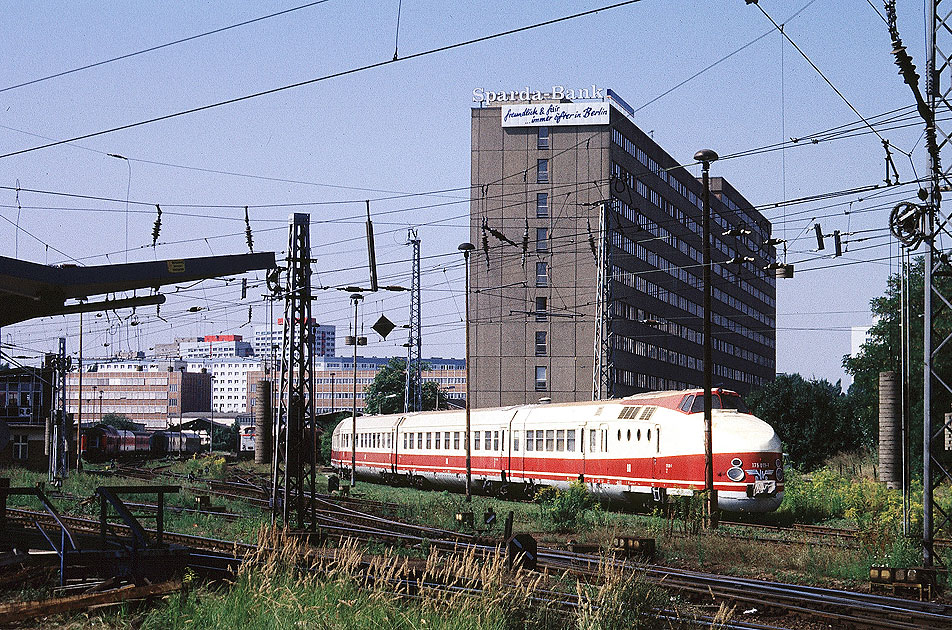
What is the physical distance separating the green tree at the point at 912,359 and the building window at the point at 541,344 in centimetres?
2456

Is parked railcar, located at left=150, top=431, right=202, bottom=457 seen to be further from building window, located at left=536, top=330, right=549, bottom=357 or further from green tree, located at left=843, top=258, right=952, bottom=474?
green tree, located at left=843, top=258, right=952, bottom=474

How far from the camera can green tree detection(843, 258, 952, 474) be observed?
4919cm

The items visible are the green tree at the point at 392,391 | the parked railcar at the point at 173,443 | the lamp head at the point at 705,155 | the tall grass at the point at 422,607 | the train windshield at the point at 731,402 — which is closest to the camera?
the tall grass at the point at 422,607

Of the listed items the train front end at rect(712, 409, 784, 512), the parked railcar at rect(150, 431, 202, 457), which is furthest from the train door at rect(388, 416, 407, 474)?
the parked railcar at rect(150, 431, 202, 457)

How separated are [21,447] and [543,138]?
156 feet

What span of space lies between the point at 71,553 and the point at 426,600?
25.5 ft

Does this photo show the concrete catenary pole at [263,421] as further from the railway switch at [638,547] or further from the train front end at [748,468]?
the railway switch at [638,547]

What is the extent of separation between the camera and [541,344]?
84812mm

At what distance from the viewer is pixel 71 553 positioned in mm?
16250

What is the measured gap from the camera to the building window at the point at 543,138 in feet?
280

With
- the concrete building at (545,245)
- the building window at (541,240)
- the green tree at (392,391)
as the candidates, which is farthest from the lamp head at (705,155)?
the green tree at (392,391)

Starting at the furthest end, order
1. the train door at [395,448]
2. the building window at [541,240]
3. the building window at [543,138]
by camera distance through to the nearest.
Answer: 1. the building window at [543,138]
2. the building window at [541,240]
3. the train door at [395,448]

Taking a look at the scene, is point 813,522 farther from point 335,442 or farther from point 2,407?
point 2,407

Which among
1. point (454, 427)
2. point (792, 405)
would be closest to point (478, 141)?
point (792, 405)
